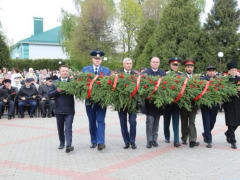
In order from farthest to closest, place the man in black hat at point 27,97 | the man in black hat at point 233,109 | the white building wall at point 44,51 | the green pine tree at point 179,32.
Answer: the white building wall at point 44,51
the green pine tree at point 179,32
the man in black hat at point 27,97
the man in black hat at point 233,109

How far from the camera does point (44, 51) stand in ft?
205

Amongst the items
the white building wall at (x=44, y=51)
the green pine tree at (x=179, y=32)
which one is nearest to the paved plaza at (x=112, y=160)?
the green pine tree at (x=179, y=32)

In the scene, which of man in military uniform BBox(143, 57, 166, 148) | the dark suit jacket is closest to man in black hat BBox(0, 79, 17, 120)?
the dark suit jacket

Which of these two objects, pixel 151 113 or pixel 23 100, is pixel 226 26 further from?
pixel 151 113

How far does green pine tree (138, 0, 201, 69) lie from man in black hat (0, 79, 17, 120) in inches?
470

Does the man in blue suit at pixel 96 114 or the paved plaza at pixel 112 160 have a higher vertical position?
the man in blue suit at pixel 96 114

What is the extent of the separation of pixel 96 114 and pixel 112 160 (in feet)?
3.99

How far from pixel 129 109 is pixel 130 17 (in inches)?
1408


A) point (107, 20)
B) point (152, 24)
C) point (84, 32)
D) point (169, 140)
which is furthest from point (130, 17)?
point (169, 140)

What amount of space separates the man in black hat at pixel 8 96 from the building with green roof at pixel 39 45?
1857 inches

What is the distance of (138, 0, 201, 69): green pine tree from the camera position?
22.0 metres

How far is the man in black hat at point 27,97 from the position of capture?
43.1 feet

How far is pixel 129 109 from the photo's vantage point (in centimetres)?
696

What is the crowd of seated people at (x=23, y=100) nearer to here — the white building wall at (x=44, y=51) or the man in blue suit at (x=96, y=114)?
the man in blue suit at (x=96, y=114)
